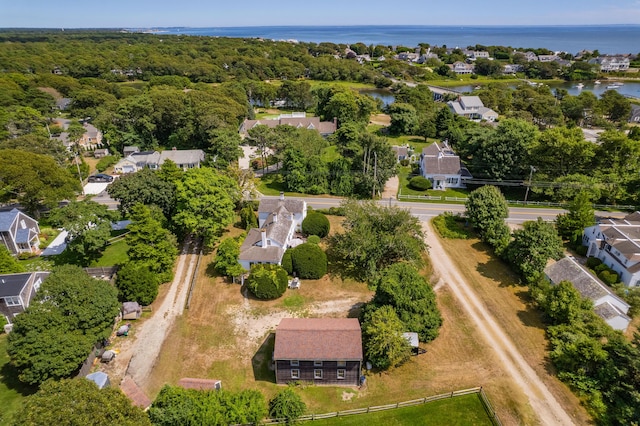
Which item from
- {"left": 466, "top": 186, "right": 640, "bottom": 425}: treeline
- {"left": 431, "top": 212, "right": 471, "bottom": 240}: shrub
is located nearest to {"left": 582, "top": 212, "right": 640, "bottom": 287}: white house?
{"left": 466, "top": 186, "right": 640, "bottom": 425}: treeline

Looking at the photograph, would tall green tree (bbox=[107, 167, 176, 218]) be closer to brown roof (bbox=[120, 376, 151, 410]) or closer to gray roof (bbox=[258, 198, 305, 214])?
gray roof (bbox=[258, 198, 305, 214])

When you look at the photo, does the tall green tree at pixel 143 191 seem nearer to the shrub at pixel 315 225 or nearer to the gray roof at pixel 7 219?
the gray roof at pixel 7 219

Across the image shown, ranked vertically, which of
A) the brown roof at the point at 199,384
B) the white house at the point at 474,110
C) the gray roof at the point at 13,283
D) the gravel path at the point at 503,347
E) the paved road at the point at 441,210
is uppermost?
the white house at the point at 474,110

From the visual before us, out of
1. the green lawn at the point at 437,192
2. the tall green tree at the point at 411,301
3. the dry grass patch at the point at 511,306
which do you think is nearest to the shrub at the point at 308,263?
the tall green tree at the point at 411,301

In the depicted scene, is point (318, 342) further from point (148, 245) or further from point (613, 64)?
point (613, 64)

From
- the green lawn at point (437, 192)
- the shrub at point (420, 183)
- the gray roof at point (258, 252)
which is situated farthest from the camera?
the shrub at point (420, 183)

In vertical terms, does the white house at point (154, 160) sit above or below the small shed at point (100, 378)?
above

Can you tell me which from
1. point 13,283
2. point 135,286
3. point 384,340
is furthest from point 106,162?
point 384,340
